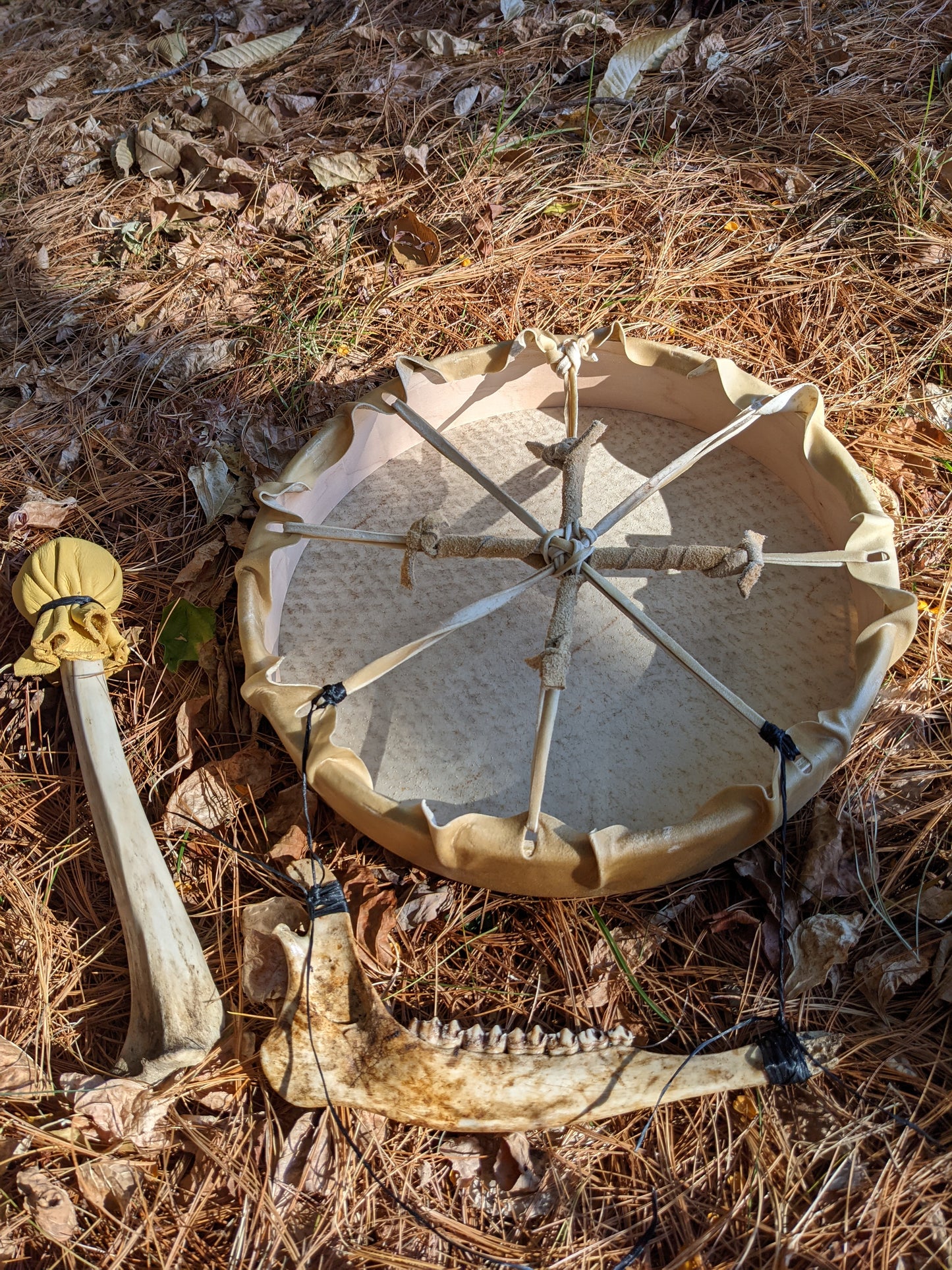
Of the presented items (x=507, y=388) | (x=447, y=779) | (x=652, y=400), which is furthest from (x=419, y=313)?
(x=447, y=779)

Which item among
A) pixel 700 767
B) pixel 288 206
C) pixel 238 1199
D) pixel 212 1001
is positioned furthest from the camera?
pixel 288 206

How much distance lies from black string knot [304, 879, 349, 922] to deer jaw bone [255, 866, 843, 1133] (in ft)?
0.15

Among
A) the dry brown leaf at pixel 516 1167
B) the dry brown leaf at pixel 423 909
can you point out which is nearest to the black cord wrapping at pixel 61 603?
the dry brown leaf at pixel 423 909

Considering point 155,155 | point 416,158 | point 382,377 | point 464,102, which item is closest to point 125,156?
point 155,155

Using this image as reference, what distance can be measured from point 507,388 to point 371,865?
0.95 meters

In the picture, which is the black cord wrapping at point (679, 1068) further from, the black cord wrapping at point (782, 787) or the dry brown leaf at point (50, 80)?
the dry brown leaf at point (50, 80)

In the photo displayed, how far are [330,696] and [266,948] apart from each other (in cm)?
39

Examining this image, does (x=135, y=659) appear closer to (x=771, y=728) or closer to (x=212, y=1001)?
(x=212, y=1001)

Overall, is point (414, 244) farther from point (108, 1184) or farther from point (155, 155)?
point (108, 1184)

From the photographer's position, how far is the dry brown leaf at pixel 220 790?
148 cm

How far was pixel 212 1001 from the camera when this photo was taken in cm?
128

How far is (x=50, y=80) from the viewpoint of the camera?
2627 mm

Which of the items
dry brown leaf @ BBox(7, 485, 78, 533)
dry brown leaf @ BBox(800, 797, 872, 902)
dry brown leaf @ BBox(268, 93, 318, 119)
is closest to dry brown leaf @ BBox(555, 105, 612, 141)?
dry brown leaf @ BBox(268, 93, 318, 119)

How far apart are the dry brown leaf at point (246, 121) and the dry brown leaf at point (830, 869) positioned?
218 centimetres
